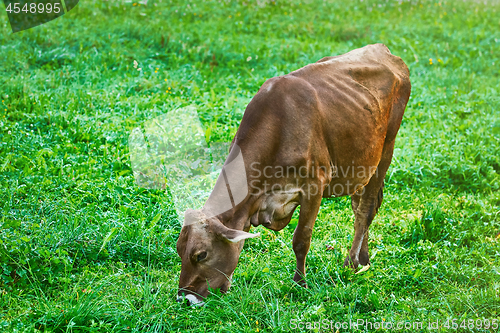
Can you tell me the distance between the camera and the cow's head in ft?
12.4

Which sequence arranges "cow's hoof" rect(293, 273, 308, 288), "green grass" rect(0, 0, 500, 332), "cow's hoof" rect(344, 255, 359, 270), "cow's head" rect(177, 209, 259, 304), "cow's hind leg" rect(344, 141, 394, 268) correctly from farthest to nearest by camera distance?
"cow's hind leg" rect(344, 141, 394, 268) → "cow's hoof" rect(344, 255, 359, 270) → "cow's hoof" rect(293, 273, 308, 288) → "green grass" rect(0, 0, 500, 332) → "cow's head" rect(177, 209, 259, 304)

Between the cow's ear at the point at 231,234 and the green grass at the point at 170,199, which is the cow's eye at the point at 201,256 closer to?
the cow's ear at the point at 231,234

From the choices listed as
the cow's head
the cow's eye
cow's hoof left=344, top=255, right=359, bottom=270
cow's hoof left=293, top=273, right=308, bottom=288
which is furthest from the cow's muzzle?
cow's hoof left=344, top=255, right=359, bottom=270

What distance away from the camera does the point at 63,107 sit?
7.82 m

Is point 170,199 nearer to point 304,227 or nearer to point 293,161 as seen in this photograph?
point 304,227

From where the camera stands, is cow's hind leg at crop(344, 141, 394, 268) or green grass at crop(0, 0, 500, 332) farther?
cow's hind leg at crop(344, 141, 394, 268)

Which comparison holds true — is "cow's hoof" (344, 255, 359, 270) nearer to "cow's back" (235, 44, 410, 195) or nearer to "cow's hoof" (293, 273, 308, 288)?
"cow's hoof" (293, 273, 308, 288)

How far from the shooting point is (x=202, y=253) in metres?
3.81

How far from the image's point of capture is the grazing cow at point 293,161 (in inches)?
152

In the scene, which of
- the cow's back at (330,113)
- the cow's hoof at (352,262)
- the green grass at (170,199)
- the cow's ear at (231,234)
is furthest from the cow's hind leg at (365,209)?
the cow's ear at (231,234)

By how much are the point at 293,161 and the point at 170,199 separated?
2.15 m

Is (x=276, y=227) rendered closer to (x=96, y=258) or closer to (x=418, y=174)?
(x=96, y=258)

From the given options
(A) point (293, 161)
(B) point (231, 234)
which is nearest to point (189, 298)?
(B) point (231, 234)

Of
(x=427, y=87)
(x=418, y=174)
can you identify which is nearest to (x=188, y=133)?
(x=418, y=174)
